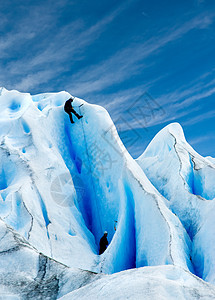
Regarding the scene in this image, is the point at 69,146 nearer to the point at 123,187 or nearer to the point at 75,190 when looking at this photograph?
the point at 75,190

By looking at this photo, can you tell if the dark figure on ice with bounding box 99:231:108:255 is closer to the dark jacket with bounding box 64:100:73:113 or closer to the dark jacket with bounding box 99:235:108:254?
the dark jacket with bounding box 99:235:108:254

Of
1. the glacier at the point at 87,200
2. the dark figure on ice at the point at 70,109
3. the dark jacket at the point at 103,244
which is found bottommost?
the dark jacket at the point at 103,244

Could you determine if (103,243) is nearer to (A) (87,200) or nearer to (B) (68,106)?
(A) (87,200)

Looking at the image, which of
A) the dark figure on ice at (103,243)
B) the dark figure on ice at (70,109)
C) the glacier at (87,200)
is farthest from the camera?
the dark figure on ice at (70,109)

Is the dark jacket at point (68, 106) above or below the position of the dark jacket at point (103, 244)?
above

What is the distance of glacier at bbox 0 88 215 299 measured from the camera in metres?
7.22

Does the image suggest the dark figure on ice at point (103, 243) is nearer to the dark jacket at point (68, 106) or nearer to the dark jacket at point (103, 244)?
the dark jacket at point (103, 244)

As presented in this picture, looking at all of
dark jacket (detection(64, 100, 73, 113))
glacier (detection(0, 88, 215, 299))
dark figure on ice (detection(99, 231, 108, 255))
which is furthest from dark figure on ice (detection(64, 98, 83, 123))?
dark figure on ice (detection(99, 231, 108, 255))

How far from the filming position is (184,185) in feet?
37.5

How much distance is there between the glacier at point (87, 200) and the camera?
23.7ft

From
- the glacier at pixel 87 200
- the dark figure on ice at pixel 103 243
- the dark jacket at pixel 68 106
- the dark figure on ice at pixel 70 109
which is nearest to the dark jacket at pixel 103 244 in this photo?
the dark figure on ice at pixel 103 243

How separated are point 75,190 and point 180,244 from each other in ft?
15.8

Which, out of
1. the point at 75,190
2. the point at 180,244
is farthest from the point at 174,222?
the point at 75,190

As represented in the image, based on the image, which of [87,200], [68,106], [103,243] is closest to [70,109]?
[68,106]
